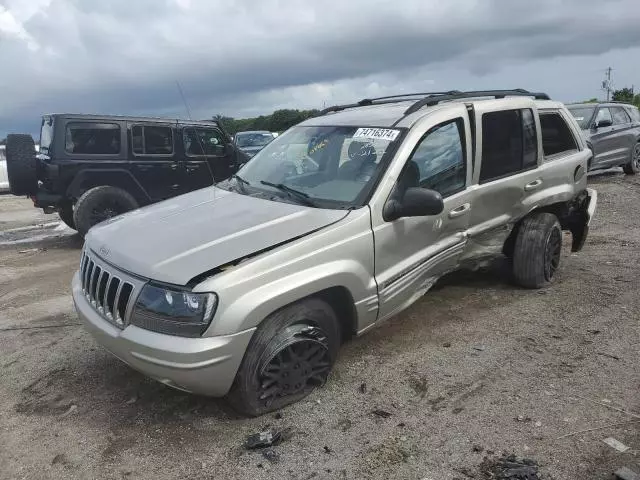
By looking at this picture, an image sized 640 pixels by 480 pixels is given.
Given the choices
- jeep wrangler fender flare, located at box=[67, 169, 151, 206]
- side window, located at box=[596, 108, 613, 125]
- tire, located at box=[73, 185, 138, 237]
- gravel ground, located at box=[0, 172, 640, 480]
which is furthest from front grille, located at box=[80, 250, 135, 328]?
side window, located at box=[596, 108, 613, 125]

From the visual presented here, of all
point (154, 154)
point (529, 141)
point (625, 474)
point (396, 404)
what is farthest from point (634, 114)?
point (625, 474)

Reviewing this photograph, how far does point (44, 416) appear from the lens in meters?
3.33

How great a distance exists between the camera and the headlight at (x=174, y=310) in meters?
2.77

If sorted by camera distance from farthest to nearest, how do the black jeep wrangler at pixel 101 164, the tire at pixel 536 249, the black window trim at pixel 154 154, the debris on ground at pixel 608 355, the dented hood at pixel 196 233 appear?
the black window trim at pixel 154 154 < the black jeep wrangler at pixel 101 164 < the tire at pixel 536 249 < the debris on ground at pixel 608 355 < the dented hood at pixel 196 233

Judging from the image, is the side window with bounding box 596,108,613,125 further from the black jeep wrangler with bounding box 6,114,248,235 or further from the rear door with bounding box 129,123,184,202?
the rear door with bounding box 129,123,184,202

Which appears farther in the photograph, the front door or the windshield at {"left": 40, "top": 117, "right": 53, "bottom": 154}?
the windshield at {"left": 40, "top": 117, "right": 53, "bottom": 154}

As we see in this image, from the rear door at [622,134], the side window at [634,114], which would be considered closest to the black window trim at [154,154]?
the rear door at [622,134]

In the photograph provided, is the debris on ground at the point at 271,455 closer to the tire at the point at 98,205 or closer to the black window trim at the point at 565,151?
the black window trim at the point at 565,151

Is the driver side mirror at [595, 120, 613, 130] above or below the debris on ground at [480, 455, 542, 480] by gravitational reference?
above

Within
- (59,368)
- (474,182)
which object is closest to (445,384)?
(474,182)

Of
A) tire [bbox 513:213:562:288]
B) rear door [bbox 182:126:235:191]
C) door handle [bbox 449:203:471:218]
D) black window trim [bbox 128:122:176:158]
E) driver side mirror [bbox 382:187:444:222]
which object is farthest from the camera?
rear door [bbox 182:126:235:191]

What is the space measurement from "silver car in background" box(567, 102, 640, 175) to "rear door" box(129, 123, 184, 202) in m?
8.23

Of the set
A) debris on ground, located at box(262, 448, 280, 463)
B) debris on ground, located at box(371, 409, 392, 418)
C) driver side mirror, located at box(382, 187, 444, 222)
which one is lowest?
debris on ground, located at box(371, 409, 392, 418)

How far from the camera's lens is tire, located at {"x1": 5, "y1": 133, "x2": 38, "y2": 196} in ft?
25.5
